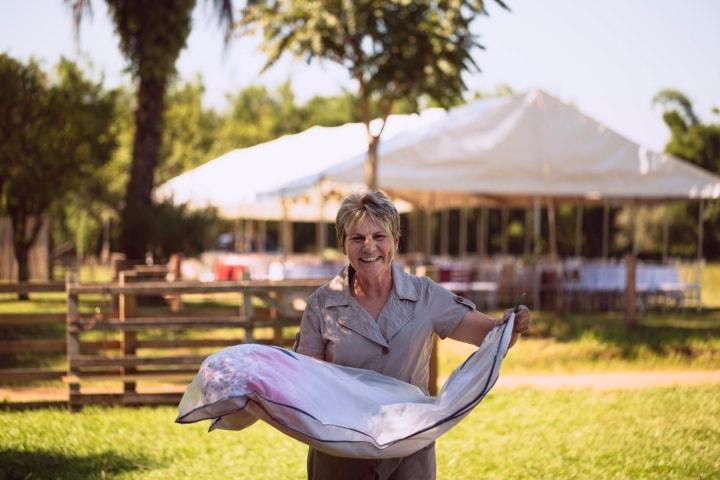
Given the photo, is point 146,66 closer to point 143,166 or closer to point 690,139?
point 143,166

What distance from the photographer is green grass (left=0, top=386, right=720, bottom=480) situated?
8.51 meters

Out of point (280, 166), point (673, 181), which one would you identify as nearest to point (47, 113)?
point (280, 166)

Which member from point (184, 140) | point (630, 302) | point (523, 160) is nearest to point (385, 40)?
point (523, 160)

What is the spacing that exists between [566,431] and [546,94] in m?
13.4

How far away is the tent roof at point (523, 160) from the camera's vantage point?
21047mm

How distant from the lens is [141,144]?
25.9m

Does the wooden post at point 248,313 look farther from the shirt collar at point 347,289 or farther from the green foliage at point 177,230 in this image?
the green foliage at point 177,230

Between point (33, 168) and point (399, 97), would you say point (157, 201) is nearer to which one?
point (33, 168)

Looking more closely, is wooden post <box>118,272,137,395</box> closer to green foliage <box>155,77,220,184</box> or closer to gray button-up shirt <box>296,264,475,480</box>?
gray button-up shirt <box>296,264,475,480</box>

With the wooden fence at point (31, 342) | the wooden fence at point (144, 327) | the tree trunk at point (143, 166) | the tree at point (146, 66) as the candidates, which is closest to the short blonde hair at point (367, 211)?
the wooden fence at point (144, 327)

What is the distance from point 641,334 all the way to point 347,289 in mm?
13989

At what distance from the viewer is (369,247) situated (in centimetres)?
468

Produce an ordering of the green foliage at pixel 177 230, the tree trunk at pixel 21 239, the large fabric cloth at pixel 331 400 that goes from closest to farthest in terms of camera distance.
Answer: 1. the large fabric cloth at pixel 331 400
2. the green foliage at pixel 177 230
3. the tree trunk at pixel 21 239

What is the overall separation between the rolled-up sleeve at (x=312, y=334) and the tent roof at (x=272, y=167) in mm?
18387
